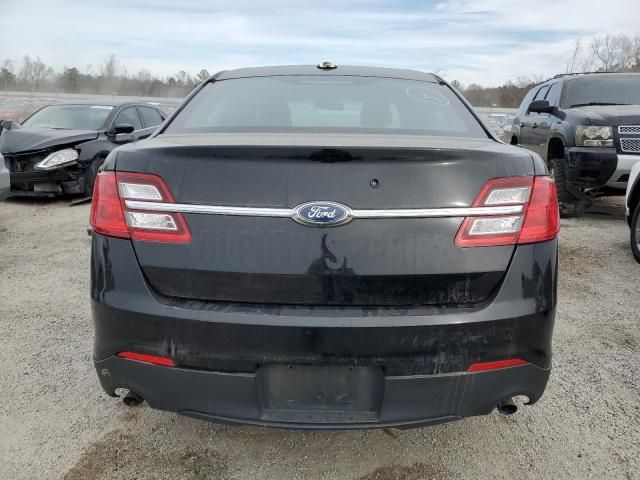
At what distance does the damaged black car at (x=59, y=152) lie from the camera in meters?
7.42

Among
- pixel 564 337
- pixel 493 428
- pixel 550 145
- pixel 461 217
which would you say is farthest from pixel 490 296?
pixel 550 145

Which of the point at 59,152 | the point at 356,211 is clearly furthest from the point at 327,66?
the point at 59,152

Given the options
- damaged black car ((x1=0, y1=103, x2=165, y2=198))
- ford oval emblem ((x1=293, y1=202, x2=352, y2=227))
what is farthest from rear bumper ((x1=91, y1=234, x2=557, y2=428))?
damaged black car ((x1=0, y1=103, x2=165, y2=198))

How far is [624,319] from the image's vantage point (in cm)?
369

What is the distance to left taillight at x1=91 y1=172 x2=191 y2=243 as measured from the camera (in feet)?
5.56

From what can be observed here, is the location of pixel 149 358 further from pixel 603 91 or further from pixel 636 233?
pixel 603 91

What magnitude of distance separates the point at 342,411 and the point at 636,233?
4518 millimetres

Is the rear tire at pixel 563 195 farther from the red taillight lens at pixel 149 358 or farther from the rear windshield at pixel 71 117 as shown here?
the rear windshield at pixel 71 117

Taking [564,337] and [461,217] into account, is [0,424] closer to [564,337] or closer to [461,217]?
[461,217]

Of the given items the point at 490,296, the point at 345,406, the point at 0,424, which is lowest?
the point at 0,424

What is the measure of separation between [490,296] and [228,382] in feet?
2.99

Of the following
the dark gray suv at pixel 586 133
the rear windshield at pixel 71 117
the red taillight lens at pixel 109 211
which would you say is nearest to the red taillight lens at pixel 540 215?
the red taillight lens at pixel 109 211

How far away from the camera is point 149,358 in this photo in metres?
1.74

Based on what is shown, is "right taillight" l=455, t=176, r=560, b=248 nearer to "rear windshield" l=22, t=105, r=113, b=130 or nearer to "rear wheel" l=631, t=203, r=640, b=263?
"rear wheel" l=631, t=203, r=640, b=263
